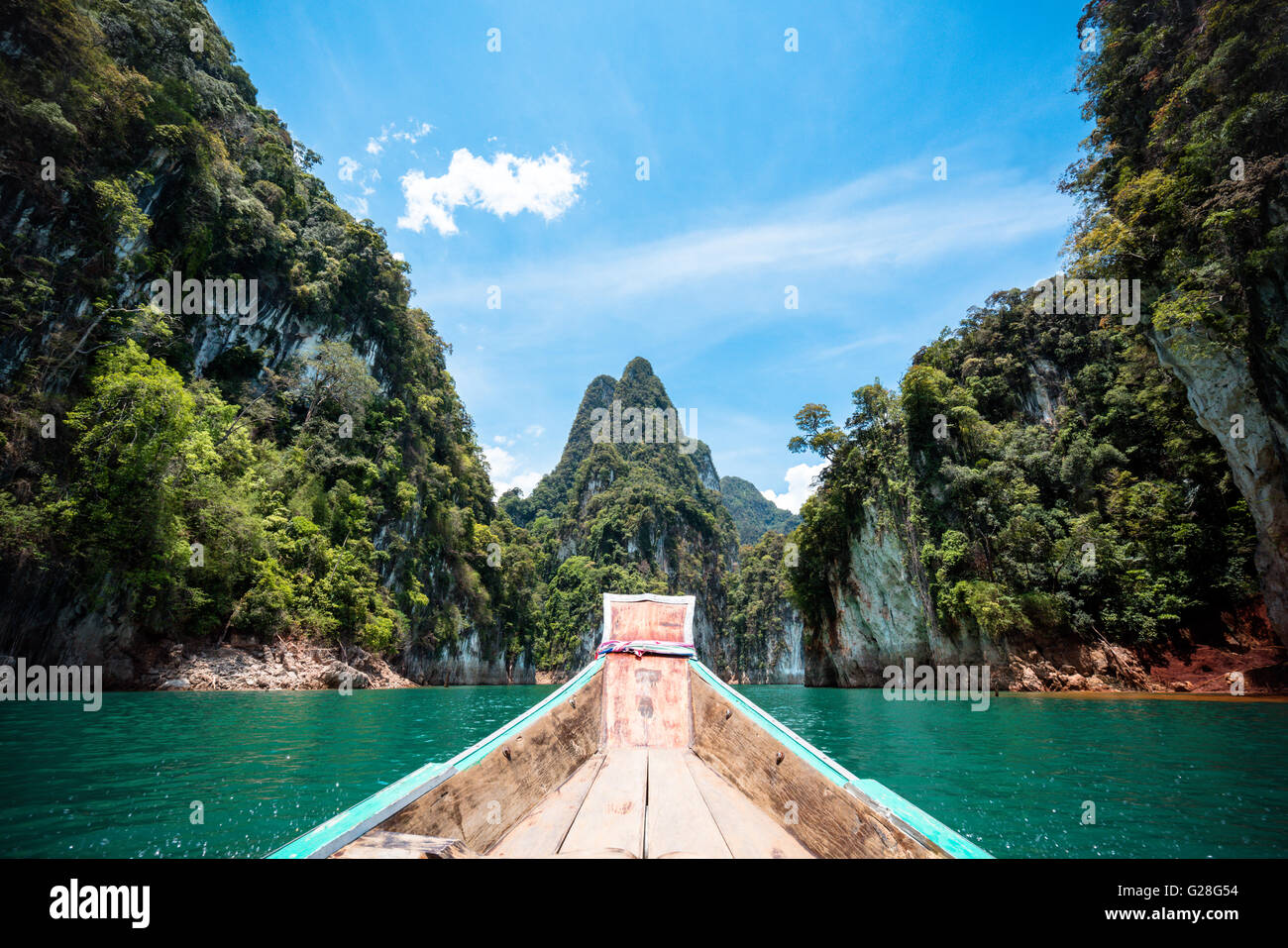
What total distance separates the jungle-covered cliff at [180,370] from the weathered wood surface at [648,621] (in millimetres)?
13754

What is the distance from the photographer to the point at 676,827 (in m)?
2.75

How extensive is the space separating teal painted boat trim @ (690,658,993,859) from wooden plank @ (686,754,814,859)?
14.0 inches

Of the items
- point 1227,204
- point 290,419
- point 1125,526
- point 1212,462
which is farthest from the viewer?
point 290,419

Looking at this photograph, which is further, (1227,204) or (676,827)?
(1227,204)

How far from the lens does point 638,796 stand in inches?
130

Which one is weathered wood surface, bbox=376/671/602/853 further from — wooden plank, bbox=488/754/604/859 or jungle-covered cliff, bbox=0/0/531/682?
jungle-covered cliff, bbox=0/0/531/682

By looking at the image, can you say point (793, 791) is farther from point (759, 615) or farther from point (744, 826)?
point (759, 615)

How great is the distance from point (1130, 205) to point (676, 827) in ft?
60.7

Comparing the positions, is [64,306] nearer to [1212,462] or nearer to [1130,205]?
[1130,205]

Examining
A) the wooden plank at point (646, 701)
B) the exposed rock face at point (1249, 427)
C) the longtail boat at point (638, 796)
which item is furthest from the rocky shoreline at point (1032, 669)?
the longtail boat at point (638, 796)

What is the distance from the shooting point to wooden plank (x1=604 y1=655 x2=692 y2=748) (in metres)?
4.79

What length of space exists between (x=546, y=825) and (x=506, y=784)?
11.1 inches

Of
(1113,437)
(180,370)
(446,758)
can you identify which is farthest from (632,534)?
(446,758)
